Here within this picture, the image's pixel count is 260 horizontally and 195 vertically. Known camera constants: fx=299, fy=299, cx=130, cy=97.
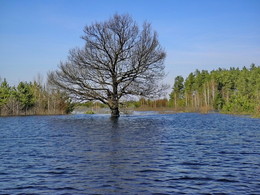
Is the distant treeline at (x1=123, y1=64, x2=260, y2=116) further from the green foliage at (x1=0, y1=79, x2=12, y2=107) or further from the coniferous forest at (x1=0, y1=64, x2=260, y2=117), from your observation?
the green foliage at (x1=0, y1=79, x2=12, y2=107)

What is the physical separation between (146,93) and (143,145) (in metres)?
26.9

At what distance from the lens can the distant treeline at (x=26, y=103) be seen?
6769 cm

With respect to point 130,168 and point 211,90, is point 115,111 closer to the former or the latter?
point 130,168

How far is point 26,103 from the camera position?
238 feet

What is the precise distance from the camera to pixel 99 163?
11.7 meters

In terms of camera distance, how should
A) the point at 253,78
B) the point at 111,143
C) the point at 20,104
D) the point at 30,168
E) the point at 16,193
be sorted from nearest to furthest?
1. the point at 16,193
2. the point at 30,168
3. the point at 111,143
4. the point at 20,104
5. the point at 253,78

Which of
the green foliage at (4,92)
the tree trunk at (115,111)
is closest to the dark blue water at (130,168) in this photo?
the tree trunk at (115,111)

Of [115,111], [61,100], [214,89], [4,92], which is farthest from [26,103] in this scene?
[214,89]

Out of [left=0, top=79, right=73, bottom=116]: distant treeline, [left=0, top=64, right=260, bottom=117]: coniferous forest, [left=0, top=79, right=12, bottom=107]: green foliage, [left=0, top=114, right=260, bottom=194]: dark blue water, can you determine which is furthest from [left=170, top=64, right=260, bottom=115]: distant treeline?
[left=0, top=114, right=260, bottom=194]: dark blue water

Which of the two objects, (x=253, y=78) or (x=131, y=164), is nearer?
(x=131, y=164)

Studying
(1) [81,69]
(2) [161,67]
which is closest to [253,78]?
(2) [161,67]

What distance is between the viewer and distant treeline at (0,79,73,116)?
222 ft

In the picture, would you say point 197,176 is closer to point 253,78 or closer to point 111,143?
point 111,143

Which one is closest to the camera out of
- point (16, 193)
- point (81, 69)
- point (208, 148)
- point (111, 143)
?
point (16, 193)
